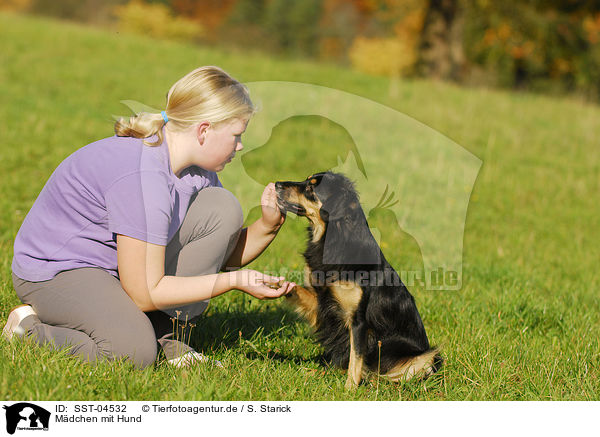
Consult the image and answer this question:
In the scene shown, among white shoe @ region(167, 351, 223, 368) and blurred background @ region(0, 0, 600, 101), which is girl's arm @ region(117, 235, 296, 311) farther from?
blurred background @ region(0, 0, 600, 101)

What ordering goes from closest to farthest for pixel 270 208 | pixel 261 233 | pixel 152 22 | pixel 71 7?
pixel 270 208 → pixel 261 233 → pixel 152 22 → pixel 71 7

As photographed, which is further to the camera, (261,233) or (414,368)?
(261,233)

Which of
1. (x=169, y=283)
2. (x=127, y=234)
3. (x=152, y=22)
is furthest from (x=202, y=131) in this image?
(x=152, y=22)

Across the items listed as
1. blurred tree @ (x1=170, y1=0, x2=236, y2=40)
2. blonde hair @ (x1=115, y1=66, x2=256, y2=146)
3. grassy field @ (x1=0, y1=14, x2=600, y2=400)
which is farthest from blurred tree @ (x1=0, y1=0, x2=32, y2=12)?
blonde hair @ (x1=115, y1=66, x2=256, y2=146)

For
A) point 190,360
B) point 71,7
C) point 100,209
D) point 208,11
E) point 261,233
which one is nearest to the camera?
point 100,209

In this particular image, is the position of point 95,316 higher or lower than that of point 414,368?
higher

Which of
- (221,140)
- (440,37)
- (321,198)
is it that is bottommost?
(321,198)

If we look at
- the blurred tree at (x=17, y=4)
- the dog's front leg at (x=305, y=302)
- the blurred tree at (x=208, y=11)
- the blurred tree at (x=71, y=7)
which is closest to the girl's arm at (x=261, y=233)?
the dog's front leg at (x=305, y=302)

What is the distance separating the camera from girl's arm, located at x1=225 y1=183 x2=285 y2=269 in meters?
3.43

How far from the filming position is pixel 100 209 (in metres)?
3.00

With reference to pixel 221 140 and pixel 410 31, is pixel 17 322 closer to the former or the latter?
pixel 221 140

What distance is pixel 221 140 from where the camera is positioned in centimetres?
298
